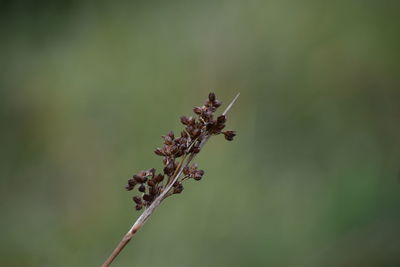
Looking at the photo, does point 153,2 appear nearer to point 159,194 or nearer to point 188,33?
point 188,33

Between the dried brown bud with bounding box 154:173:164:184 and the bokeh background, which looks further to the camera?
the bokeh background

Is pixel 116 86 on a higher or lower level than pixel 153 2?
lower

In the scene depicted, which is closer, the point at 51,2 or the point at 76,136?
the point at 76,136

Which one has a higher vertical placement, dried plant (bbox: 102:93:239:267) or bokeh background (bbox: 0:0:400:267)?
dried plant (bbox: 102:93:239:267)

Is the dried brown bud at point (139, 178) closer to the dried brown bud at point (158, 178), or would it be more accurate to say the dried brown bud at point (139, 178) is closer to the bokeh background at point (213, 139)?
the dried brown bud at point (158, 178)

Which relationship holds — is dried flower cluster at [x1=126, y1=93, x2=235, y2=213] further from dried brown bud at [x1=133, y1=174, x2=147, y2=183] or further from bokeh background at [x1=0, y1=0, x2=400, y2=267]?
bokeh background at [x1=0, y1=0, x2=400, y2=267]

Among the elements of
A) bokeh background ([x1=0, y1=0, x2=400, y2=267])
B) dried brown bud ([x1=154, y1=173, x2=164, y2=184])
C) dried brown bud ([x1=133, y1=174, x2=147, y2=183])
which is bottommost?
→ bokeh background ([x1=0, y1=0, x2=400, y2=267])

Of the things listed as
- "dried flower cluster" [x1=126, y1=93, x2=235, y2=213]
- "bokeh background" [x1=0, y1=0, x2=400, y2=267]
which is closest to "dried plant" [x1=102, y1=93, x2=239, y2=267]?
"dried flower cluster" [x1=126, y1=93, x2=235, y2=213]

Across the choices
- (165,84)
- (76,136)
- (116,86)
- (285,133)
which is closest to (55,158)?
(76,136)

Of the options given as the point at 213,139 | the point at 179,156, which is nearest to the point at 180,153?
the point at 179,156

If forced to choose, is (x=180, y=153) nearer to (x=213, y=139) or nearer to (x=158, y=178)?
(x=158, y=178)
